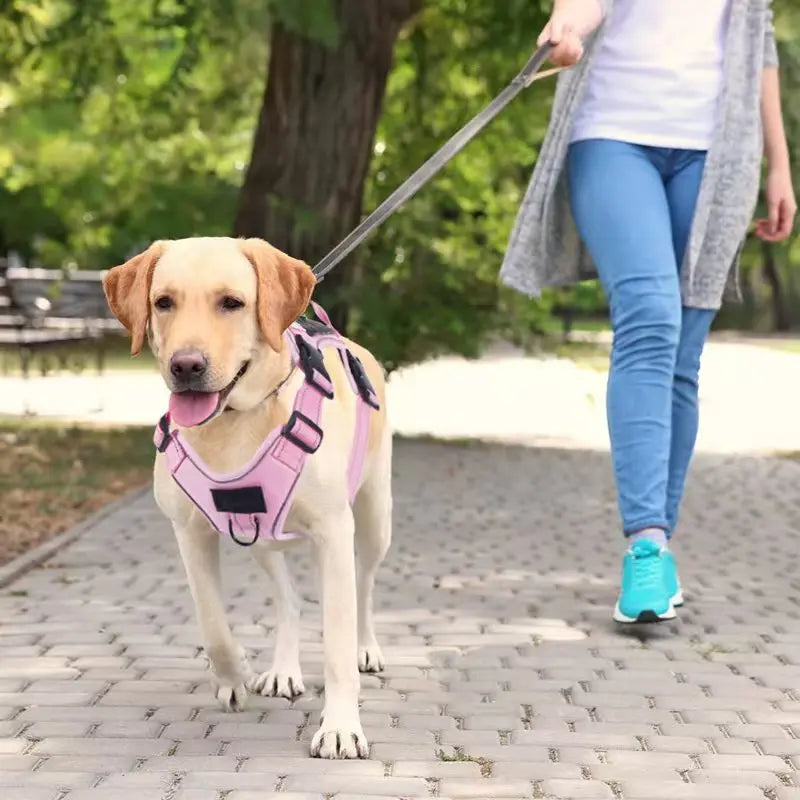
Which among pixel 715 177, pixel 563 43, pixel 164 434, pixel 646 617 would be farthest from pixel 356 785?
pixel 715 177

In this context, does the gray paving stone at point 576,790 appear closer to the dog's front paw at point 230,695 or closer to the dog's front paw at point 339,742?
the dog's front paw at point 339,742

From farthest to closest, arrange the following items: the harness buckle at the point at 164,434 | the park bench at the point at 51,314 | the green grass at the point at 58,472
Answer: the park bench at the point at 51,314, the green grass at the point at 58,472, the harness buckle at the point at 164,434

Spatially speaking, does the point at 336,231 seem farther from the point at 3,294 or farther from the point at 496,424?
the point at 3,294

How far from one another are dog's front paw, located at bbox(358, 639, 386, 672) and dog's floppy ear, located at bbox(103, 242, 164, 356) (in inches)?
59.1

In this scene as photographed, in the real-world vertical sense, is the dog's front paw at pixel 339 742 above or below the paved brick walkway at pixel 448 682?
above

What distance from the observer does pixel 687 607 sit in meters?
6.18

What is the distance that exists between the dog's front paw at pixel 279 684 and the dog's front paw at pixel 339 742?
2.12ft

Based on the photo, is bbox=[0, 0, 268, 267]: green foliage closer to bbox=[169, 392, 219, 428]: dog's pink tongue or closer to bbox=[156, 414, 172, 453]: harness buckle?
bbox=[156, 414, 172, 453]: harness buckle

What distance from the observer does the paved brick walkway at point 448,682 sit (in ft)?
A: 12.5

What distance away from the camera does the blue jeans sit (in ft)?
18.1

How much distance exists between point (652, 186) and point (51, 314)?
1482 centimetres

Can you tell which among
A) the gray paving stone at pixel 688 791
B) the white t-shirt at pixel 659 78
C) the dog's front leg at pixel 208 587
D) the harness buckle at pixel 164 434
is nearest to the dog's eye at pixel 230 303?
the harness buckle at pixel 164 434

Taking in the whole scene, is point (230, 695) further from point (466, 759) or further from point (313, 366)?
point (313, 366)

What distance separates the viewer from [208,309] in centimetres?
370
